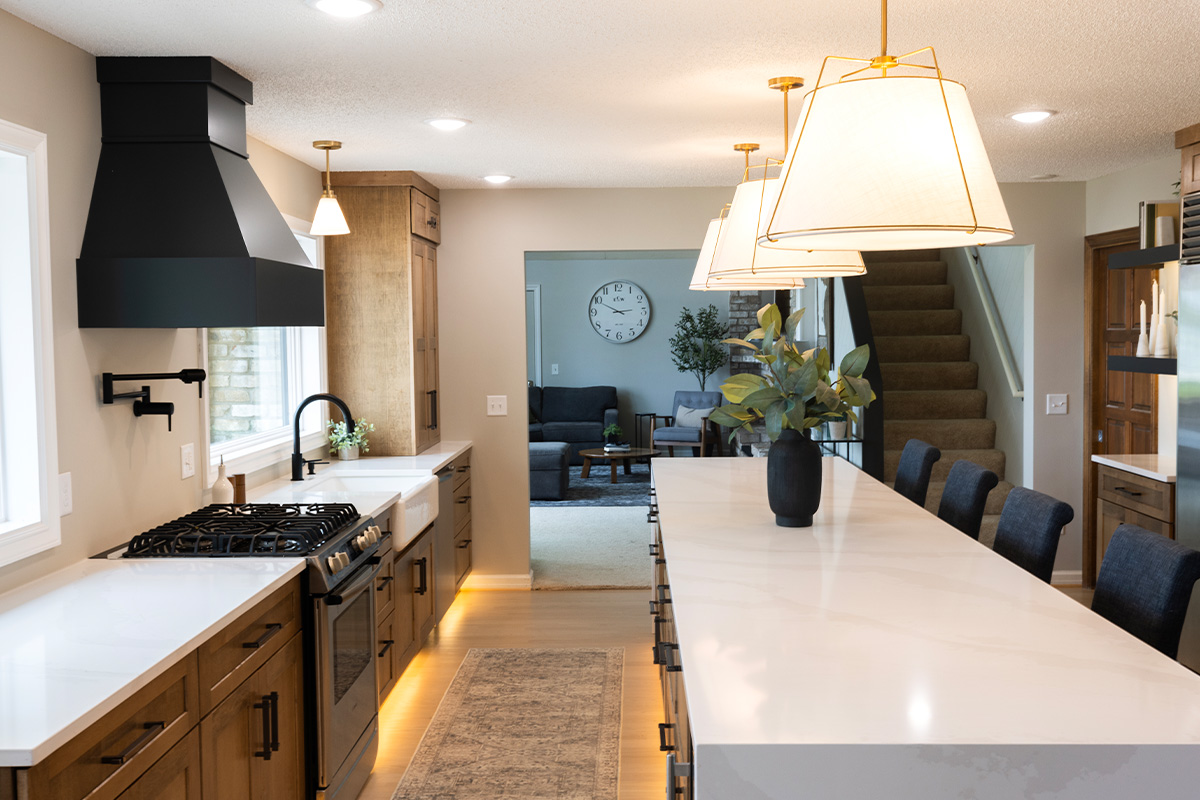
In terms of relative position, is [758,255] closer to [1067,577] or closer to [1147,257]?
[1147,257]

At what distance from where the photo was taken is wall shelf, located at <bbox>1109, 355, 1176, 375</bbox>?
14.1 feet

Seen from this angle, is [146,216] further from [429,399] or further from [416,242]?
[429,399]

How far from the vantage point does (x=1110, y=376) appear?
565 cm

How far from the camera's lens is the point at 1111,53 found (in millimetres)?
2971

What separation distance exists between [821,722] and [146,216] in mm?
2453

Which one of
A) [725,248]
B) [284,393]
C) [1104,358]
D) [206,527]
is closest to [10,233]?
[206,527]

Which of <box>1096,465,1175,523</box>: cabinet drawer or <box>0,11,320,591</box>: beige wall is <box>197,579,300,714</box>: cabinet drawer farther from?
<box>1096,465,1175,523</box>: cabinet drawer

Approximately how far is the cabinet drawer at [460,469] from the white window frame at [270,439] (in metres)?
0.74

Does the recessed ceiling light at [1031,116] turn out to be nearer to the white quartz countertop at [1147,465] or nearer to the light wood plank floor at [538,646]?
the white quartz countertop at [1147,465]

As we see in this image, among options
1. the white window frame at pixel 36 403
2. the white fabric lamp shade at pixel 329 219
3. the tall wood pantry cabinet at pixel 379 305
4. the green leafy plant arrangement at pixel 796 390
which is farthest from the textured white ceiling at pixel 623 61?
the green leafy plant arrangement at pixel 796 390

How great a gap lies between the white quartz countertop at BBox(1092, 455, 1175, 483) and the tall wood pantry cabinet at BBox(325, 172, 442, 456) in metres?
3.54

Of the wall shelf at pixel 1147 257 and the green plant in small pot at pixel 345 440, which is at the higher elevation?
the wall shelf at pixel 1147 257

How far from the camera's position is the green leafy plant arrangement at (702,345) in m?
11.1

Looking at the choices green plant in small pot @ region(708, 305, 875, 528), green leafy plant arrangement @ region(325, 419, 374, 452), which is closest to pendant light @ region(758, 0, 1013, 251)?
green plant in small pot @ region(708, 305, 875, 528)
